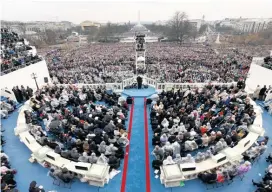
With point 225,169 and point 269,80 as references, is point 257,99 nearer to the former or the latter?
point 269,80

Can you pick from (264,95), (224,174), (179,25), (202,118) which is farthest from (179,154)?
(179,25)

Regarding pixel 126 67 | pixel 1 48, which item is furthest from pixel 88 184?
pixel 126 67

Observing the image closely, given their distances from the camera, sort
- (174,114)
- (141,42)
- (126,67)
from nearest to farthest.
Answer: (174,114)
(141,42)
(126,67)

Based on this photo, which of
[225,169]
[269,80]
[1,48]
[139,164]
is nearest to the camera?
[225,169]

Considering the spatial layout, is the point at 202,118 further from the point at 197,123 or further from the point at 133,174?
the point at 133,174

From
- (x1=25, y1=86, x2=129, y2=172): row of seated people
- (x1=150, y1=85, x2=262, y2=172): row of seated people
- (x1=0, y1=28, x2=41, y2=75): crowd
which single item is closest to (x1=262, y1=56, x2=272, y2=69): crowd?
(x1=150, y1=85, x2=262, y2=172): row of seated people

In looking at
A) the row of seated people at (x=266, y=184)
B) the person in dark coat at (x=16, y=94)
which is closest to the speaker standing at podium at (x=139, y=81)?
the person in dark coat at (x=16, y=94)

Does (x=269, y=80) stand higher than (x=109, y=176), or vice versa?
(x=269, y=80)

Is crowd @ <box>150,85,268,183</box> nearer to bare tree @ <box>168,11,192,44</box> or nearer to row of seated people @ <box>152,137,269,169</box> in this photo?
row of seated people @ <box>152,137,269,169</box>
